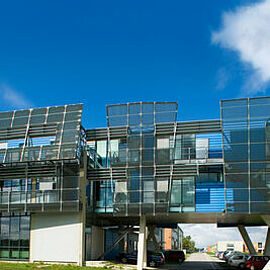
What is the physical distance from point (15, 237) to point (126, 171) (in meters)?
10.6

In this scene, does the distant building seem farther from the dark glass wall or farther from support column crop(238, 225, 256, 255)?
the dark glass wall

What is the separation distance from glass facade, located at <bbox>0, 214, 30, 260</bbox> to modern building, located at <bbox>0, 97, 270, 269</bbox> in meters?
0.08

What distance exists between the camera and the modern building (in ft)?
93.0

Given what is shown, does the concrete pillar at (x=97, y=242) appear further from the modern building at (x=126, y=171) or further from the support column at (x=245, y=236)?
the support column at (x=245, y=236)

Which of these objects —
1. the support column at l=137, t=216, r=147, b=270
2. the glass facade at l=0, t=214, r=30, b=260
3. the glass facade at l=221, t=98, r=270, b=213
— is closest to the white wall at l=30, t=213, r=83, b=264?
the glass facade at l=0, t=214, r=30, b=260

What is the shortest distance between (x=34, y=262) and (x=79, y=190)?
21.6ft

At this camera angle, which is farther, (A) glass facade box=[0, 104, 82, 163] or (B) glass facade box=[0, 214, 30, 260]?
(B) glass facade box=[0, 214, 30, 260]

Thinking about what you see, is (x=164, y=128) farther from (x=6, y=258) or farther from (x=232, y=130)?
(x=6, y=258)

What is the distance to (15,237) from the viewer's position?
31.4 m

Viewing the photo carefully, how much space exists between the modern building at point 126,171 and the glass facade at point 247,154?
69 millimetres

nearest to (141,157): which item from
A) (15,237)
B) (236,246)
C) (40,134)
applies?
(40,134)

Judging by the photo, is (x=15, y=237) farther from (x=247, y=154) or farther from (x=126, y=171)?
(x=247, y=154)

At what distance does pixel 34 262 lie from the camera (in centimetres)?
3023

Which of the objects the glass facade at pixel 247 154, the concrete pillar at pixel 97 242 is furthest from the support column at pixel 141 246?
the glass facade at pixel 247 154
